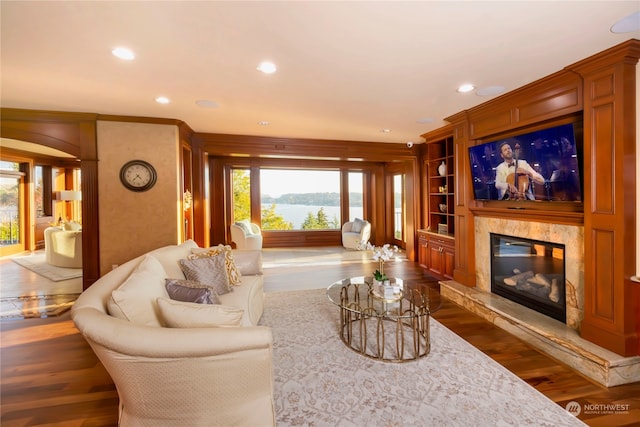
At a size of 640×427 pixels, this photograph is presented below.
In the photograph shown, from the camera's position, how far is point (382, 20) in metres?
1.88

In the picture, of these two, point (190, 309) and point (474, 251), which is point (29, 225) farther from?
point (474, 251)

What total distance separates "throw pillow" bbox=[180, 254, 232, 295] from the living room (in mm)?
1638

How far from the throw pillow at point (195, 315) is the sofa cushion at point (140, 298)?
17 cm

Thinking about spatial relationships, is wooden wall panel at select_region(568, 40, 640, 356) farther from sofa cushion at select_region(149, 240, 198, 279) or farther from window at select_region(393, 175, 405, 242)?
window at select_region(393, 175, 405, 242)

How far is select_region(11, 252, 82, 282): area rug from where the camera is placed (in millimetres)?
5227

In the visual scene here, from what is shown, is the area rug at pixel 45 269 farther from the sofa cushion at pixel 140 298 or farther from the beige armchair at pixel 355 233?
the beige armchair at pixel 355 233

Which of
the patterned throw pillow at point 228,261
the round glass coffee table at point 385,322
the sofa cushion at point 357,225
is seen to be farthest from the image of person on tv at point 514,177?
the sofa cushion at point 357,225

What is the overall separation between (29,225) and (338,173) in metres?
8.35

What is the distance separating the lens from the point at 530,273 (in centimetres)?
335

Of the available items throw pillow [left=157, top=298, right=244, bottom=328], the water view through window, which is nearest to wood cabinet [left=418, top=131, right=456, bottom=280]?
the water view through window

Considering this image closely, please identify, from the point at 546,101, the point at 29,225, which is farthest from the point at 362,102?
the point at 29,225

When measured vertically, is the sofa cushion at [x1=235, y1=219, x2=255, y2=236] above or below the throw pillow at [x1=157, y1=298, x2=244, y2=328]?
above

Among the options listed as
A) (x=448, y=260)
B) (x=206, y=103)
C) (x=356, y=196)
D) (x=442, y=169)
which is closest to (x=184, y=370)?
(x=206, y=103)

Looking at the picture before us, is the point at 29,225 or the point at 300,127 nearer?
the point at 300,127
